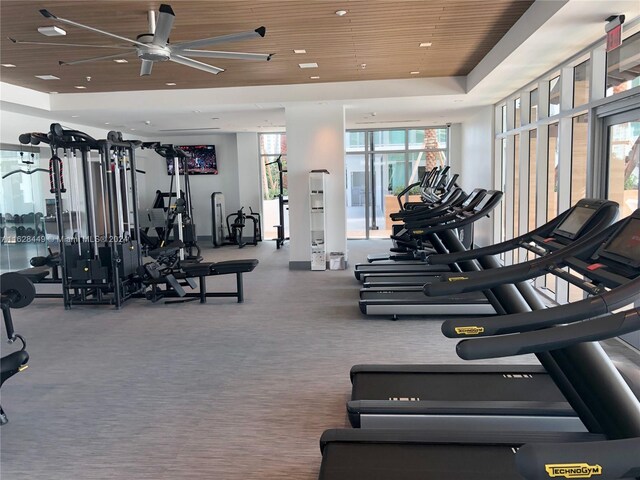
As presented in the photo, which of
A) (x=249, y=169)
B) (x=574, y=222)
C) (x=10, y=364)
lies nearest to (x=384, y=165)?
(x=249, y=169)

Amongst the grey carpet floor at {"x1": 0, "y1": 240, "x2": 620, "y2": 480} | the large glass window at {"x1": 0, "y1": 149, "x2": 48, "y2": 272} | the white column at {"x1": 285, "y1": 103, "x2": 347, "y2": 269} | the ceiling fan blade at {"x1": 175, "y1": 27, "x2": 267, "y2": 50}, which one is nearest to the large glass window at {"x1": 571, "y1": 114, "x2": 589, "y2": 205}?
the grey carpet floor at {"x1": 0, "y1": 240, "x2": 620, "y2": 480}

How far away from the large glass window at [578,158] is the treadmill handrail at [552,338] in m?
4.97

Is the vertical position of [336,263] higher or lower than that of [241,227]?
lower

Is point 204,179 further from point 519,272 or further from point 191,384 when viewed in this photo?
point 519,272

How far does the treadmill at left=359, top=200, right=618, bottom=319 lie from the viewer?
2.71 m

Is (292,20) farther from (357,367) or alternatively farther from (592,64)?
(357,367)

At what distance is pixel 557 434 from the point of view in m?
2.66

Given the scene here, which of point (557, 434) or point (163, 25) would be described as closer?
point (557, 434)

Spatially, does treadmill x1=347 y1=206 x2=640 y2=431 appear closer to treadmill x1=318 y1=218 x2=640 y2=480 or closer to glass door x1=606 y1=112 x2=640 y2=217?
treadmill x1=318 y1=218 x2=640 y2=480

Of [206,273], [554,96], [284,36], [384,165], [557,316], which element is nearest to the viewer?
[557,316]

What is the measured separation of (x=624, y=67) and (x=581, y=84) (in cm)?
119

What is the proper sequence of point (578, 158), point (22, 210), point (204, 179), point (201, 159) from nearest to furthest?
point (578, 158) → point (22, 210) → point (201, 159) → point (204, 179)

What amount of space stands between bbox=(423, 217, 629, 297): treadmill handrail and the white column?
6967 mm

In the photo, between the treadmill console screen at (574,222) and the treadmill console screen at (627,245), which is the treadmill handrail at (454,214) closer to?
the treadmill console screen at (574,222)
